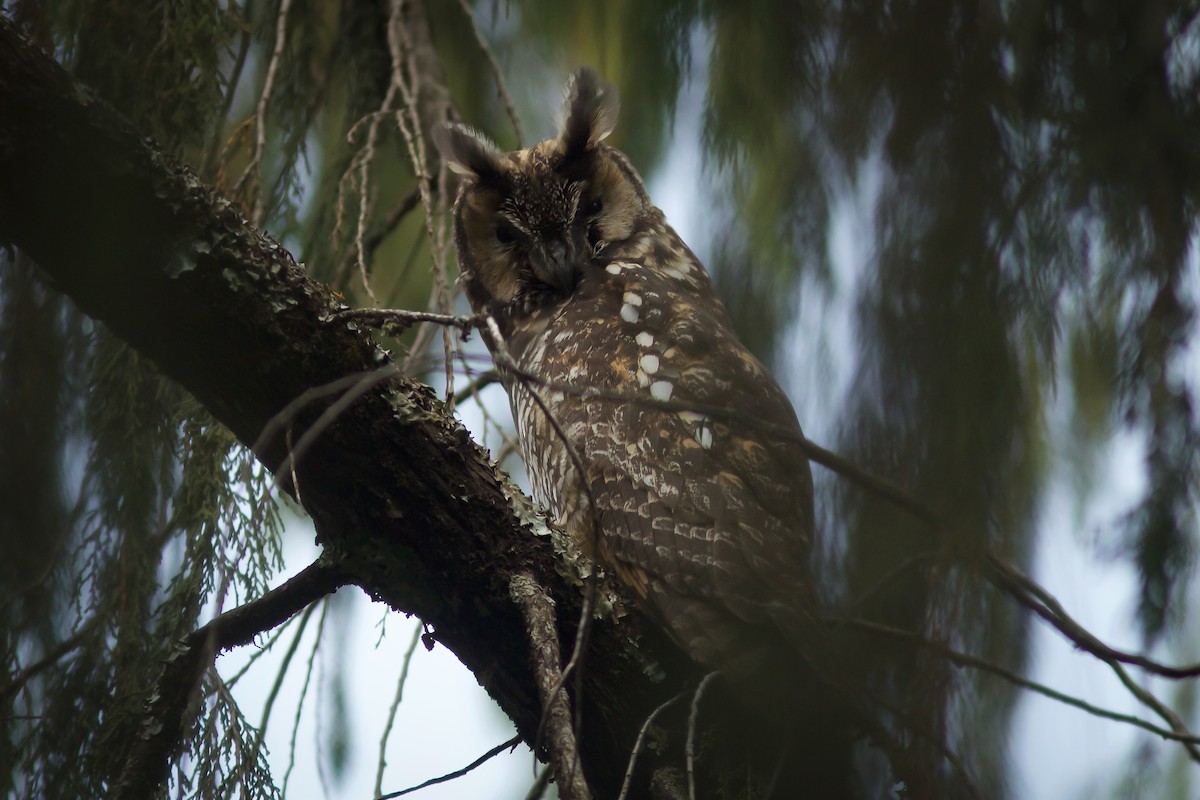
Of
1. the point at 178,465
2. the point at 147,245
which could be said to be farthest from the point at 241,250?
the point at 178,465

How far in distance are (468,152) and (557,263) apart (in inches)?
16.5

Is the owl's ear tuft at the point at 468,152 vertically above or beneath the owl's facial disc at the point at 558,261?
above

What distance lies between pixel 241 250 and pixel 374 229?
119 cm

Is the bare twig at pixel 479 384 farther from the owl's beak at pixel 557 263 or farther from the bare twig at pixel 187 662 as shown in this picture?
the bare twig at pixel 187 662

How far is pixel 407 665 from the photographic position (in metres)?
2.10

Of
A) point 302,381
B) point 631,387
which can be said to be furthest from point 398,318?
point 631,387

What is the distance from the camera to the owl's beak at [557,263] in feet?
9.05

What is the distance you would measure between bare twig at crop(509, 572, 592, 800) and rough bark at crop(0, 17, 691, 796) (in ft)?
0.19

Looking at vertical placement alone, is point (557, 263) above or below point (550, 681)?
above

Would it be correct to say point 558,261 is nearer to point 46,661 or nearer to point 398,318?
point 398,318

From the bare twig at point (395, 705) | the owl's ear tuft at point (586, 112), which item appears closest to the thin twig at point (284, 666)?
the bare twig at point (395, 705)

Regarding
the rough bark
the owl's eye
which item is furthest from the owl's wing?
the owl's eye

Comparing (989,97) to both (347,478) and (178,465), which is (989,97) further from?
(178,465)

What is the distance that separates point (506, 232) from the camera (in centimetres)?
291
